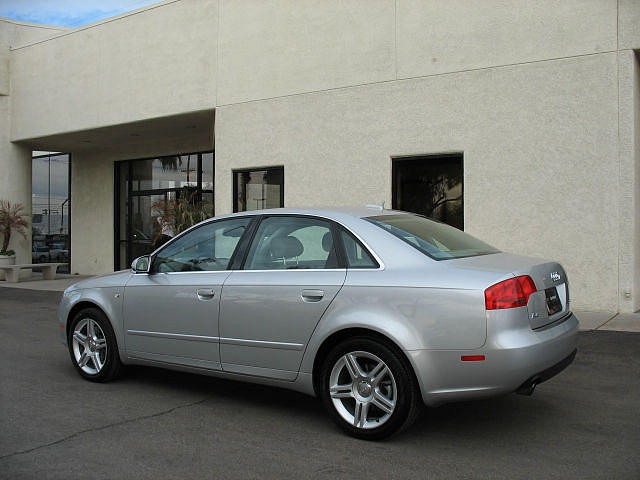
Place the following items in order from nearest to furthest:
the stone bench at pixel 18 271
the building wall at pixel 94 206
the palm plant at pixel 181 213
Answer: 1. the palm plant at pixel 181 213
2. the stone bench at pixel 18 271
3. the building wall at pixel 94 206

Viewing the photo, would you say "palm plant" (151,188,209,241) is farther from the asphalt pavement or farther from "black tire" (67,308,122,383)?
the asphalt pavement

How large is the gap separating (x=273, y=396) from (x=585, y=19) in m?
7.31

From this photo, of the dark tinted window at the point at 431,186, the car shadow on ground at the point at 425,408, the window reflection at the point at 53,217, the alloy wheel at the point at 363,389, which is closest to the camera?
the alloy wheel at the point at 363,389

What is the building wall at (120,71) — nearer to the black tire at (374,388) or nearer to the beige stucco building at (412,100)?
the beige stucco building at (412,100)

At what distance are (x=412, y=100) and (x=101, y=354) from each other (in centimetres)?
699

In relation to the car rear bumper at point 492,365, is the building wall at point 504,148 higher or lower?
higher

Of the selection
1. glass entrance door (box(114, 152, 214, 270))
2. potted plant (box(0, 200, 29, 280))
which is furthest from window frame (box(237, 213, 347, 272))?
potted plant (box(0, 200, 29, 280))

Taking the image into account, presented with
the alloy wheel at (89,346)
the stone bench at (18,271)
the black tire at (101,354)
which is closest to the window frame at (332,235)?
the black tire at (101,354)

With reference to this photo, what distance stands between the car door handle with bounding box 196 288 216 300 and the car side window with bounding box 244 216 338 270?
318 millimetres

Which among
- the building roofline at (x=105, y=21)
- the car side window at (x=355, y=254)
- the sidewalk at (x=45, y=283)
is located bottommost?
the sidewalk at (x=45, y=283)

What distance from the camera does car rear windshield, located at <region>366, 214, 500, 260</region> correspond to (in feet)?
14.4

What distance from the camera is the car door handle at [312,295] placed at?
4.33m

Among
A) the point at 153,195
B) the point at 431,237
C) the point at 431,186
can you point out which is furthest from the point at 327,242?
the point at 153,195

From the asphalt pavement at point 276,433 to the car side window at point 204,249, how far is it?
3.55 feet
